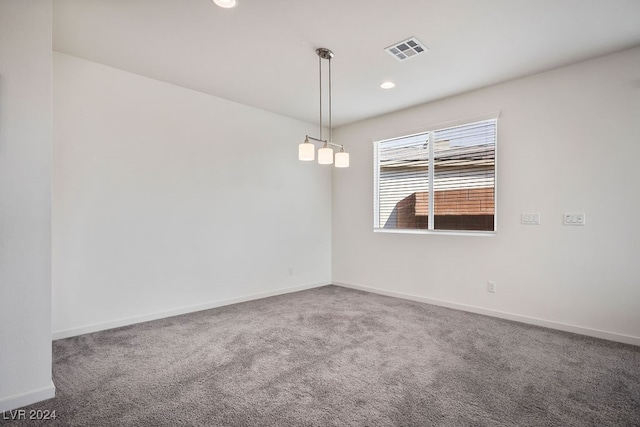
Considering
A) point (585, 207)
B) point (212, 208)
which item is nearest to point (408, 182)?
point (585, 207)

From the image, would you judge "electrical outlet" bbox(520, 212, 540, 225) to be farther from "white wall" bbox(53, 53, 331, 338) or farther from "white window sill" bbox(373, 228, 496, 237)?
"white wall" bbox(53, 53, 331, 338)

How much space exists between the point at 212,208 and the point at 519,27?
370 cm

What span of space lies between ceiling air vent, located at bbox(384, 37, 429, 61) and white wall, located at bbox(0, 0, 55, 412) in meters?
2.59

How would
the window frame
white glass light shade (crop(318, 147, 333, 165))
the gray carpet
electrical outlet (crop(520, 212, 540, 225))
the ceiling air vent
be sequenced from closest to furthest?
the gray carpet, the ceiling air vent, white glass light shade (crop(318, 147, 333, 165)), electrical outlet (crop(520, 212, 540, 225)), the window frame

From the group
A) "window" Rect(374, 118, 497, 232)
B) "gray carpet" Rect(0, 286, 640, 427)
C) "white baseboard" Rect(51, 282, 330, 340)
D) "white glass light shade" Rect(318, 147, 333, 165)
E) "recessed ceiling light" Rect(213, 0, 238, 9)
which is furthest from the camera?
"window" Rect(374, 118, 497, 232)

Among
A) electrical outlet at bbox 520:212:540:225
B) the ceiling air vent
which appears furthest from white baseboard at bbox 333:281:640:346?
the ceiling air vent

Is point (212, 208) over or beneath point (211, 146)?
beneath

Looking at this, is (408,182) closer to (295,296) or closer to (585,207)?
(585,207)

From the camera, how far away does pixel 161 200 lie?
12.0 ft

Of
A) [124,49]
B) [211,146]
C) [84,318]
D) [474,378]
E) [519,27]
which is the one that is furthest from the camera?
[211,146]

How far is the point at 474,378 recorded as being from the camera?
Answer: 2309 millimetres

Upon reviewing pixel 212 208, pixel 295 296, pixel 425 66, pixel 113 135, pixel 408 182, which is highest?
pixel 425 66

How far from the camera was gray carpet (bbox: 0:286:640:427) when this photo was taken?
1.88m

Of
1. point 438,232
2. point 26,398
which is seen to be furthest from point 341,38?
point 26,398
